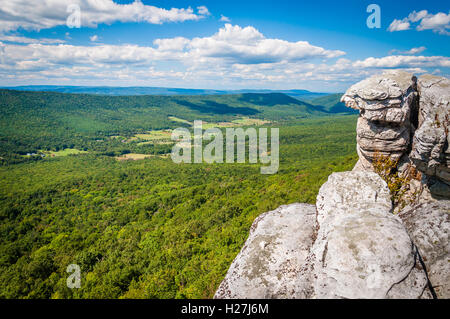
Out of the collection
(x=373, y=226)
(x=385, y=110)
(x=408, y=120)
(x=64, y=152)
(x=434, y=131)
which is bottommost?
(x=64, y=152)

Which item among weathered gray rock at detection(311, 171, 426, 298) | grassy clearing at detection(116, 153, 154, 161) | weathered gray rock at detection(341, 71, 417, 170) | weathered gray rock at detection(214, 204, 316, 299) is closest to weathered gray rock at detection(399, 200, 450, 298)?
weathered gray rock at detection(311, 171, 426, 298)

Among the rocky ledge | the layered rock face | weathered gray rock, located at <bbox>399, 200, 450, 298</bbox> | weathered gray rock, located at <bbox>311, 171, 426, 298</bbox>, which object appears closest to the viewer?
weathered gray rock, located at <bbox>311, 171, 426, 298</bbox>

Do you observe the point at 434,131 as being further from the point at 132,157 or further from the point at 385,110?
the point at 132,157

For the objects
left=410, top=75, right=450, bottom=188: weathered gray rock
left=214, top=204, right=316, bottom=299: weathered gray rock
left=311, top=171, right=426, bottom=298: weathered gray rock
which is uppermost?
left=410, top=75, right=450, bottom=188: weathered gray rock

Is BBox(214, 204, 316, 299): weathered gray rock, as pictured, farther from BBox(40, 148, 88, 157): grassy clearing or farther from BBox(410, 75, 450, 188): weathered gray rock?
BBox(40, 148, 88, 157): grassy clearing

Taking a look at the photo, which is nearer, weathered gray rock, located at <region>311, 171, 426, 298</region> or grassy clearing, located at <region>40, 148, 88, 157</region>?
A: weathered gray rock, located at <region>311, 171, 426, 298</region>

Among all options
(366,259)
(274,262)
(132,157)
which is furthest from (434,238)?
(132,157)
